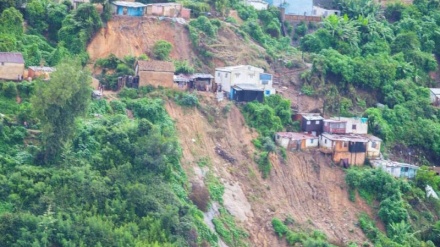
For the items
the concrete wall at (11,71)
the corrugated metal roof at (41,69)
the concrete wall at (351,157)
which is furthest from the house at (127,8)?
the concrete wall at (351,157)

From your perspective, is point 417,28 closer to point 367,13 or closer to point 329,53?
point 367,13

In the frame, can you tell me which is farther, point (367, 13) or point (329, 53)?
point (367, 13)

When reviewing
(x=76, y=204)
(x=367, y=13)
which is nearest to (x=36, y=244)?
(x=76, y=204)

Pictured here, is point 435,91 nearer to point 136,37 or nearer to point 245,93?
point 245,93

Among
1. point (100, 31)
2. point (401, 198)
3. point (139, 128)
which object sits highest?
point (100, 31)

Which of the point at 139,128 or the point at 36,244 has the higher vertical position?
the point at 139,128

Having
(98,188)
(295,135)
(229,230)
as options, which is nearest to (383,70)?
(295,135)

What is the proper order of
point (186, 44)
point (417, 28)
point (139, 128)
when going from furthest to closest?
point (417, 28) → point (186, 44) → point (139, 128)
